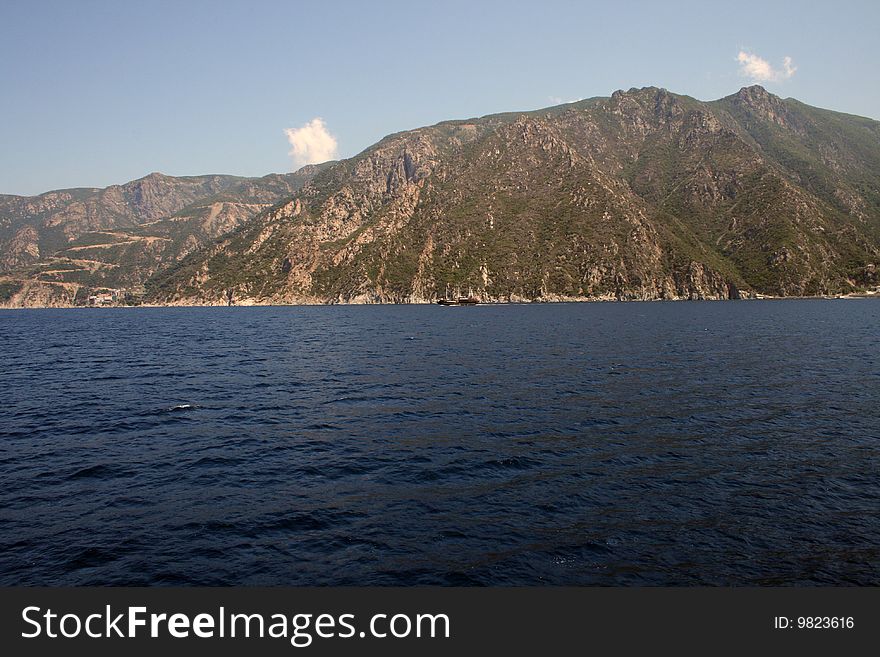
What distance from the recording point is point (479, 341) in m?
99.0

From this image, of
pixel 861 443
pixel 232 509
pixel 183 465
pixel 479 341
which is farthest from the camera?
pixel 479 341

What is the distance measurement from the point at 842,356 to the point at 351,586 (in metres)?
83.0

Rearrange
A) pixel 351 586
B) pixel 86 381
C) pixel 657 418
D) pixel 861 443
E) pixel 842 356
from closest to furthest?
pixel 351 586
pixel 861 443
pixel 657 418
pixel 86 381
pixel 842 356

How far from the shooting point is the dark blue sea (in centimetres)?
1786

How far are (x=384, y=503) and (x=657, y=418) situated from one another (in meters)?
25.9

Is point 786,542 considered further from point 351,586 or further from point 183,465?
point 183,465

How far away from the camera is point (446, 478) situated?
1054 inches

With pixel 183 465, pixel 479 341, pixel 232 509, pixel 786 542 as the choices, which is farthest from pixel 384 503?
pixel 479 341

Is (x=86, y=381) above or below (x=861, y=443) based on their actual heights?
above

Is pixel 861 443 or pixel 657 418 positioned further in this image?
pixel 657 418

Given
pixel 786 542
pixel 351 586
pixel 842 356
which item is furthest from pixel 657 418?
pixel 842 356

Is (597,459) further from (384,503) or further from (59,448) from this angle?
(59,448)

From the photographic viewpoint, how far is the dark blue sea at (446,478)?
703 inches

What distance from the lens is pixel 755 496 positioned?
78.8 ft
